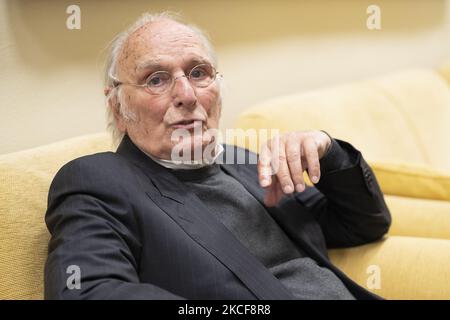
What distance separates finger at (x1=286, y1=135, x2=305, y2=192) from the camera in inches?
53.7

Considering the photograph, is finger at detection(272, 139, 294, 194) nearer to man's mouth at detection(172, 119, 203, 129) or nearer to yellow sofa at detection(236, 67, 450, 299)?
man's mouth at detection(172, 119, 203, 129)

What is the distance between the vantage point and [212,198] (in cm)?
143

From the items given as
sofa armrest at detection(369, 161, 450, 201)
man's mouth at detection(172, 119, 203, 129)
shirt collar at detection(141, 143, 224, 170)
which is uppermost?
man's mouth at detection(172, 119, 203, 129)

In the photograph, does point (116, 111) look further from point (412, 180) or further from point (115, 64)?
point (412, 180)

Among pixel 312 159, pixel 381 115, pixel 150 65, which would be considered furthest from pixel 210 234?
pixel 381 115

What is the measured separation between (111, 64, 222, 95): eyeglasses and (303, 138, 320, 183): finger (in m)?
0.28

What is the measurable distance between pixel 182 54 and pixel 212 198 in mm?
342

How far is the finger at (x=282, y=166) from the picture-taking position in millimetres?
1347

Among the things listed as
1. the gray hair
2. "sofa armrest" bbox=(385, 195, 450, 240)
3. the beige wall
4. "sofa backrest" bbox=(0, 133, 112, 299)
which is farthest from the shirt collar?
"sofa armrest" bbox=(385, 195, 450, 240)

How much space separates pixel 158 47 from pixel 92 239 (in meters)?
0.52

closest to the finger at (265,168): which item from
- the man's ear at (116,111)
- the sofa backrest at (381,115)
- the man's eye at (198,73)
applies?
the man's eye at (198,73)

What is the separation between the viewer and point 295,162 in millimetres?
1380

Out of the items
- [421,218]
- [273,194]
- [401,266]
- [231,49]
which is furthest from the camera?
[231,49]
